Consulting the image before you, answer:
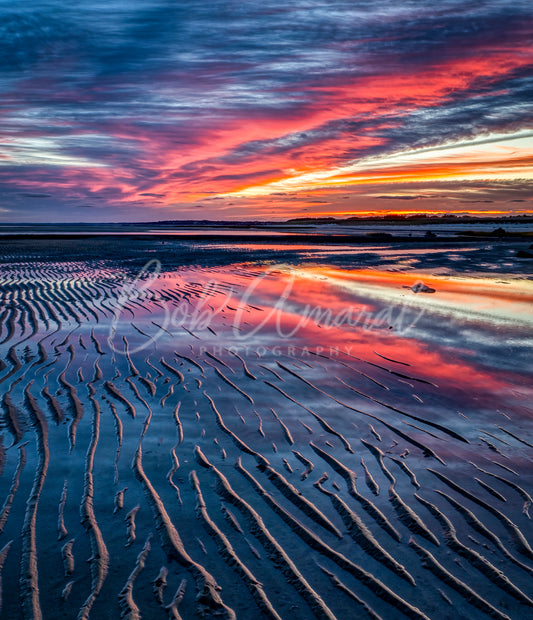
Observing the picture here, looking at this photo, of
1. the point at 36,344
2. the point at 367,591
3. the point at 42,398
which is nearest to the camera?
the point at 367,591

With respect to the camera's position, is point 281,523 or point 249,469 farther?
point 249,469

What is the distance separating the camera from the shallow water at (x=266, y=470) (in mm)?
2678

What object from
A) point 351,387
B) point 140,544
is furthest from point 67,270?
point 140,544

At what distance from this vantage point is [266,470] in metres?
3.97

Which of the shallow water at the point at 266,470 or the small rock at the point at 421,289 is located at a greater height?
the shallow water at the point at 266,470

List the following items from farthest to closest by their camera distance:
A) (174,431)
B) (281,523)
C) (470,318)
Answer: (470,318) < (174,431) < (281,523)

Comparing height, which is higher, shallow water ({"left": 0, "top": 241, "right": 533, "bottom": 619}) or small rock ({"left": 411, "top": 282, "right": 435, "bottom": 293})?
shallow water ({"left": 0, "top": 241, "right": 533, "bottom": 619})

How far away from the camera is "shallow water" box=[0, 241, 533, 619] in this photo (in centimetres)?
268

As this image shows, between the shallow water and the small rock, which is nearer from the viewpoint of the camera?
the shallow water

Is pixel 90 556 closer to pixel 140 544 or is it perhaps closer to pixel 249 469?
pixel 140 544

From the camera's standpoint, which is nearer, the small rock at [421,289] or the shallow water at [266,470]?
the shallow water at [266,470]

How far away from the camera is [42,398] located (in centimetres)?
556

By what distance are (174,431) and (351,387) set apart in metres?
2.49

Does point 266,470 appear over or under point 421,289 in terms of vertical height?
over
